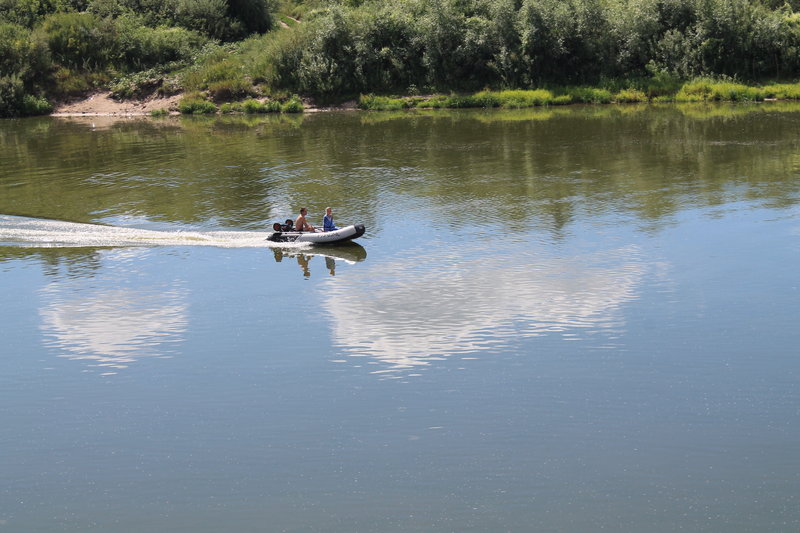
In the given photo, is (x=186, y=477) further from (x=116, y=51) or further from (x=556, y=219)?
(x=116, y=51)

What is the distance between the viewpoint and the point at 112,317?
71.7 ft

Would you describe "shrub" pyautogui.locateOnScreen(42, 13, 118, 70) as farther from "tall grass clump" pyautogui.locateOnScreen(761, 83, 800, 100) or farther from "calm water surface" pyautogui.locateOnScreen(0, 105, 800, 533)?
"tall grass clump" pyautogui.locateOnScreen(761, 83, 800, 100)

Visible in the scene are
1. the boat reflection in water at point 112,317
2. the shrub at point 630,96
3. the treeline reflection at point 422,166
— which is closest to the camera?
the boat reflection in water at point 112,317

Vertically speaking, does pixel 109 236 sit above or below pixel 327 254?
above

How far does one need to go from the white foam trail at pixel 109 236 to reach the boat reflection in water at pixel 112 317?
2.99 metres

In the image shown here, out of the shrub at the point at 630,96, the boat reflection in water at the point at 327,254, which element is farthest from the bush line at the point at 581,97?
the boat reflection in water at the point at 327,254

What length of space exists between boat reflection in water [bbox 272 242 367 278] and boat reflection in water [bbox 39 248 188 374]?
3813 mm

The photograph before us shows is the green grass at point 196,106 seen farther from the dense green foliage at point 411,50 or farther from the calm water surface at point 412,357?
the calm water surface at point 412,357

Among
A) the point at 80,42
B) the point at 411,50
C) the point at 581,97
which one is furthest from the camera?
the point at 80,42

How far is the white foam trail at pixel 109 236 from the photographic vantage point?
28984mm

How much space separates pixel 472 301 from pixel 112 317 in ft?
26.7

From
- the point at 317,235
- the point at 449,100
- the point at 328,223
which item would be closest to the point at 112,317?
the point at 317,235

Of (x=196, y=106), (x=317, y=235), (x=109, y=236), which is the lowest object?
(x=317, y=235)

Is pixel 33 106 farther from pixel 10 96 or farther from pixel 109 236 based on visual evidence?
pixel 109 236
